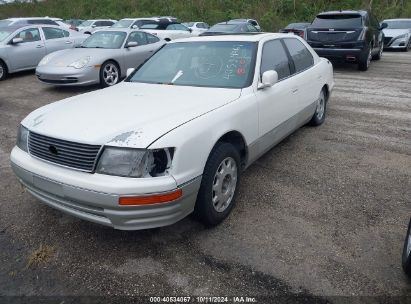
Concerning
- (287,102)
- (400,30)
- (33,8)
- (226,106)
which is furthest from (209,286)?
(33,8)

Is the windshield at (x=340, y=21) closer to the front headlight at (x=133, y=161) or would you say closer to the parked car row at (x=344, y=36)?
the parked car row at (x=344, y=36)

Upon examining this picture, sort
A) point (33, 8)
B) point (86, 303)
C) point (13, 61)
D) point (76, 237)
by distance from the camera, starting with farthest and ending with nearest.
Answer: point (33, 8)
point (13, 61)
point (76, 237)
point (86, 303)

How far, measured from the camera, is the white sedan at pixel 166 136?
259 centimetres

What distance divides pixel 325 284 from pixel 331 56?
9636 mm

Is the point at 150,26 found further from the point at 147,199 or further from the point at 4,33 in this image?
the point at 147,199

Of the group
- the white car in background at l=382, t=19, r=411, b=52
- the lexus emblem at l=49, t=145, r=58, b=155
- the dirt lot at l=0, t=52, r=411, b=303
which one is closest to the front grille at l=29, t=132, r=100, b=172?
the lexus emblem at l=49, t=145, r=58, b=155

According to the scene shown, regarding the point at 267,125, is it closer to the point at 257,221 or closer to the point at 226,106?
the point at 226,106

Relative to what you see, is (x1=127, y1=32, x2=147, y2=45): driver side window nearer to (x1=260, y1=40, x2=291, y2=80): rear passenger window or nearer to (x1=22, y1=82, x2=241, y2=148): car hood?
(x1=260, y1=40, x2=291, y2=80): rear passenger window

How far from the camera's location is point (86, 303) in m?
2.44

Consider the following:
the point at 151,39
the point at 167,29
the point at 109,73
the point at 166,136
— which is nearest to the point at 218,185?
the point at 166,136

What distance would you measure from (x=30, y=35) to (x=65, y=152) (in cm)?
998

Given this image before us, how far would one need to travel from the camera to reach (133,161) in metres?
2.58

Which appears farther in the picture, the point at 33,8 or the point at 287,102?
the point at 33,8

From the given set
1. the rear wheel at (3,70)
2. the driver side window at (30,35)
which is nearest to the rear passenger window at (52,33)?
the driver side window at (30,35)
